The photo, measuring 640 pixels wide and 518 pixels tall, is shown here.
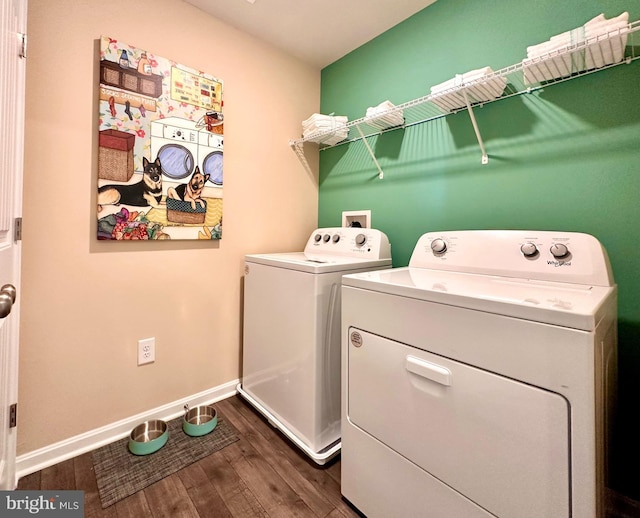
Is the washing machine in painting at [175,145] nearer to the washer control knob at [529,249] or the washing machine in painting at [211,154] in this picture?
the washing machine in painting at [211,154]

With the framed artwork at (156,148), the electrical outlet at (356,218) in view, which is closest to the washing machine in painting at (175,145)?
the framed artwork at (156,148)

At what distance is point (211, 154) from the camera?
1673 mm

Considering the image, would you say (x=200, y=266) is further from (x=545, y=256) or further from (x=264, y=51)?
(x=545, y=256)

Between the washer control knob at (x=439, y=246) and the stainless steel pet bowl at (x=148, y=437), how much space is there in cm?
157

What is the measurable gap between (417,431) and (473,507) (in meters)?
0.21

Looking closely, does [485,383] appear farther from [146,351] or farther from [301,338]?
[146,351]

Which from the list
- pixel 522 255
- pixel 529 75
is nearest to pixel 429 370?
pixel 522 255

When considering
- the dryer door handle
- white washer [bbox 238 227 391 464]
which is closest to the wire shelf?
white washer [bbox 238 227 391 464]

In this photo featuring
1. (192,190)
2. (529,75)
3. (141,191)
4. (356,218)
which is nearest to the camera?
(529,75)

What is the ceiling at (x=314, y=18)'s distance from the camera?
5.27 ft

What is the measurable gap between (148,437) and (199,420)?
0.24 meters

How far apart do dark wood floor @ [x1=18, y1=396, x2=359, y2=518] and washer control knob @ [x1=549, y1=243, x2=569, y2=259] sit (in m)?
1.19

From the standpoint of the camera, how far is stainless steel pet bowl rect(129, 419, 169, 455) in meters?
1.34

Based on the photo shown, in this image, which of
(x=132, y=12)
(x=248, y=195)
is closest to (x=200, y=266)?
(x=248, y=195)
